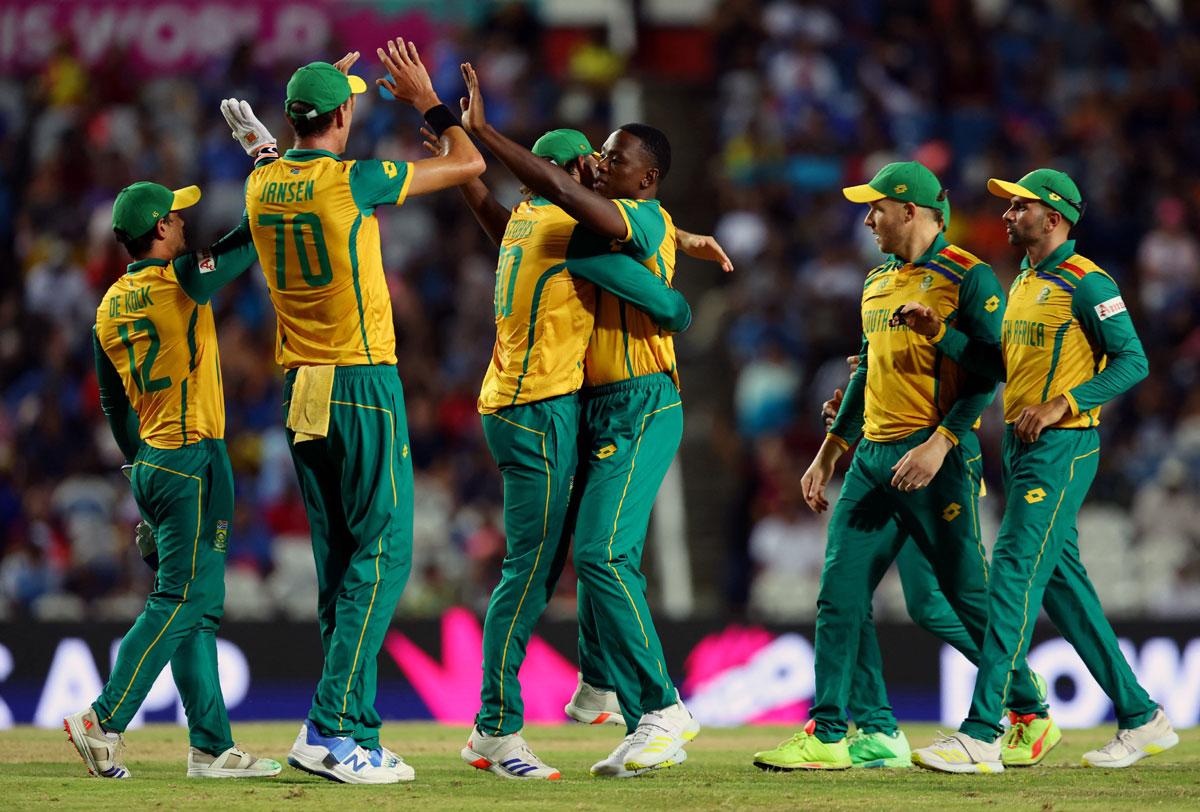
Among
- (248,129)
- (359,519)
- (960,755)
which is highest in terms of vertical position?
(248,129)

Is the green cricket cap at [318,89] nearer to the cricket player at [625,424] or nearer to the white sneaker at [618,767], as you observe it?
the cricket player at [625,424]

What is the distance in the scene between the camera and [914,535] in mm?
7270

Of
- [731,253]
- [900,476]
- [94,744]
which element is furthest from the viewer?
[731,253]

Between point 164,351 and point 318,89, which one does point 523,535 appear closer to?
point 164,351

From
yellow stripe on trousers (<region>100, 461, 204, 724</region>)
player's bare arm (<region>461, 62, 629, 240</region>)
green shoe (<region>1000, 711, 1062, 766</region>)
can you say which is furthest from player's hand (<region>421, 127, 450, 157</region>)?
green shoe (<region>1000, 711, 1062, 766</region>)

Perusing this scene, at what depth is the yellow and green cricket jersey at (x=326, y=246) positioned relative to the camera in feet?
22.1

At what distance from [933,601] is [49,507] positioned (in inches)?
322

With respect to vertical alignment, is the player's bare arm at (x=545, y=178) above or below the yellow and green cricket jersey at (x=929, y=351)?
above

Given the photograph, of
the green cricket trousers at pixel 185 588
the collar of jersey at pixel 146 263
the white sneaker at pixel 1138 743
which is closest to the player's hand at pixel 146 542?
the green cricket trousers at pixel 185 588

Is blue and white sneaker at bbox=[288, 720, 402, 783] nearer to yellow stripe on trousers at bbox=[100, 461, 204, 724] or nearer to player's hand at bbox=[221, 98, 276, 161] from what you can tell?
yellow stripe on trousers at bbox=[100, 461, 204, 724]

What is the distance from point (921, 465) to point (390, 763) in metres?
2.38

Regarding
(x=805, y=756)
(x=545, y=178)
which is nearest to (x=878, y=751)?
(x=805, y=756)

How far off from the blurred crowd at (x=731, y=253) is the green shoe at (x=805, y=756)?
4.59m

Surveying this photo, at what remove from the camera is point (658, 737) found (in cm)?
684
